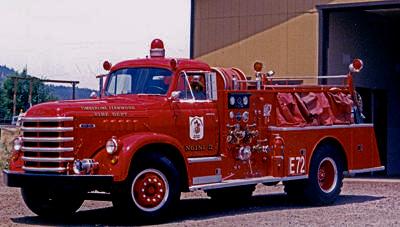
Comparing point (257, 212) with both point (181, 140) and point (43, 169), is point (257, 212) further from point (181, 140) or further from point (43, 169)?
point (43, 169)

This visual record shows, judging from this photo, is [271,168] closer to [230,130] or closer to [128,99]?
[230,130]

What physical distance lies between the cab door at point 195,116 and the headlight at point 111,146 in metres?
1.24

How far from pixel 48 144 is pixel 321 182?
547 cm

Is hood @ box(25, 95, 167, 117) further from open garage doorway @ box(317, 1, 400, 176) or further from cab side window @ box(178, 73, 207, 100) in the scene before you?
open garage doorway @ box(317, 1, 400, 176)

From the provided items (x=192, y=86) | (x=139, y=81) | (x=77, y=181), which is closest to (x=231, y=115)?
(x=192, y=86)

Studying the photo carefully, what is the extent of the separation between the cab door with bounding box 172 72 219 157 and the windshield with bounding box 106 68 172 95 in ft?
0.81

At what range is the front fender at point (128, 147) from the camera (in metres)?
12.5

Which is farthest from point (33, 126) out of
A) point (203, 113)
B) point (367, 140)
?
point (367, 140)

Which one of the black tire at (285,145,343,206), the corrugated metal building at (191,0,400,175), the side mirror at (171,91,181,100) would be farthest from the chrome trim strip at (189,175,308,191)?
the corrugated metal building at (191,0,400,175)

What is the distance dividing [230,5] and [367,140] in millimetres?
7768

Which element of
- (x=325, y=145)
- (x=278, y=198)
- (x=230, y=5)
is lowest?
(x=278, y=198)

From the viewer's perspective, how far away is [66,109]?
12.8m

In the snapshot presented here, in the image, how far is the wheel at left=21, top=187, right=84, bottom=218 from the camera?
13.6 metres

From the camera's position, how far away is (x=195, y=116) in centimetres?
1384
